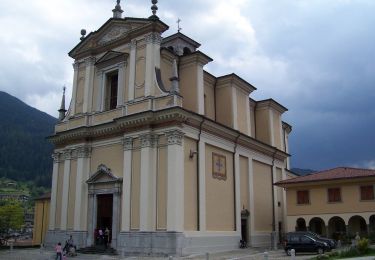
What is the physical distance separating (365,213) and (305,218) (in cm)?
424

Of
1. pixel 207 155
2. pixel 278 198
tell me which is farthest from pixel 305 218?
pixel 207 155

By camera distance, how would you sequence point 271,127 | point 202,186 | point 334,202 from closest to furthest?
point 202,186, point 334,202, point 271,127

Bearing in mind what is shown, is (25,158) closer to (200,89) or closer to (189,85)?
(189,85)

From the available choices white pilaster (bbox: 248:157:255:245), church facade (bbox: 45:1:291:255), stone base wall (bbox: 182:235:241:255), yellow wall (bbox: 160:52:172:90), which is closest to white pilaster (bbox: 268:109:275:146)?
church facade (bbox: 45:1:291:255)

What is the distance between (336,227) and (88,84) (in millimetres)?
21486

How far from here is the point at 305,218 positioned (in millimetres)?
33375

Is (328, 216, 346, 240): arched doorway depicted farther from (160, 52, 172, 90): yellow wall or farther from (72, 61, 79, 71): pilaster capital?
(72, 61, 79, 71): pilaster capital

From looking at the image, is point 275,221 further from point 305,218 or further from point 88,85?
point 88,85

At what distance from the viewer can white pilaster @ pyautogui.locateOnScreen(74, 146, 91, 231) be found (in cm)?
3037

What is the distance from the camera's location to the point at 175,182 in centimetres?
2597

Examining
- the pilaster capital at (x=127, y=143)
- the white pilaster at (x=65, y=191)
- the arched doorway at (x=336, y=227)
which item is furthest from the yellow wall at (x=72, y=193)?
the arched doorway at (x=336, y=227)

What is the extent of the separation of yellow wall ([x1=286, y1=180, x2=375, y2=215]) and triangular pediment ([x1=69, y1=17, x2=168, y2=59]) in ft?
52.4

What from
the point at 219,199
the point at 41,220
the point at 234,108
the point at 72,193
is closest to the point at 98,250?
the point at 72,193

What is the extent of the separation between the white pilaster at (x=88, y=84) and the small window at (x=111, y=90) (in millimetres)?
1254
